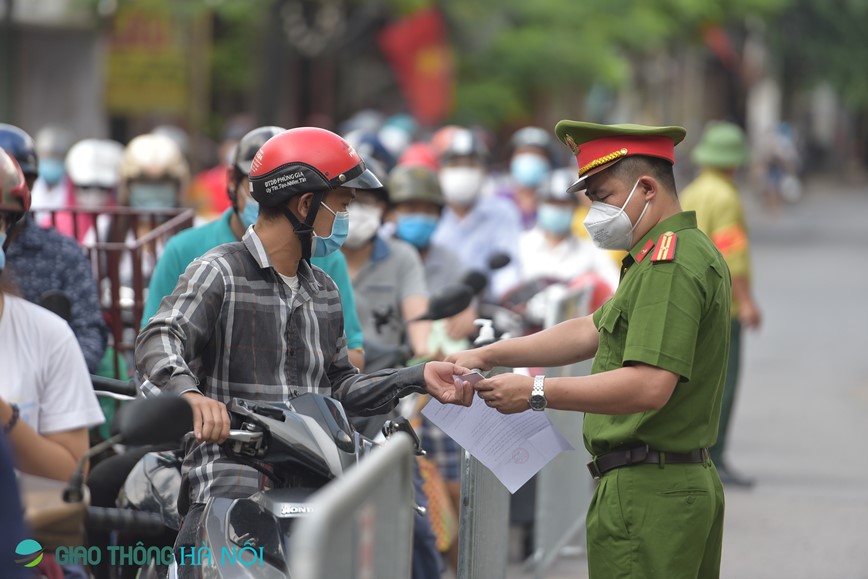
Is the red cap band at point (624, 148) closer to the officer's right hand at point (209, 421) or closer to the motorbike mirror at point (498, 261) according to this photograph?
the officer's right hand at point (209, 421)

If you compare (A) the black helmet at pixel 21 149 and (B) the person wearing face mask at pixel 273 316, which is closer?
(B) the person wearing face mask at pixel 273 316

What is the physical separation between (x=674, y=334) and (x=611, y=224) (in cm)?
42

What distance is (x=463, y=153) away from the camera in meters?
11.0

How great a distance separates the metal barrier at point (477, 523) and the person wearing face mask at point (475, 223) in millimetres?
4491

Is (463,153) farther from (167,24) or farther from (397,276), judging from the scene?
(167,24)

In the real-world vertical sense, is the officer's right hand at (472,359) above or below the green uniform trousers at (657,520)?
above

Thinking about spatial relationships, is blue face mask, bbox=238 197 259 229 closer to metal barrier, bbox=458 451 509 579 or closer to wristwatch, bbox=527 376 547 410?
metal barrier, bbox=458 451 509 579

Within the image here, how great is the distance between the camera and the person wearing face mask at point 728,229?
31.0ft

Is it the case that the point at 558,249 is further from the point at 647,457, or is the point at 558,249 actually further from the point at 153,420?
the point at 153,420

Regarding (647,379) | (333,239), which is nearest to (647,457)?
(647,379)

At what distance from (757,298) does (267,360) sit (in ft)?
59.8

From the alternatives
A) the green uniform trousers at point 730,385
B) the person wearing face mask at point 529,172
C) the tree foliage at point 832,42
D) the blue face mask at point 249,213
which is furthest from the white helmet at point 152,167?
the tree foliage at point 832,42

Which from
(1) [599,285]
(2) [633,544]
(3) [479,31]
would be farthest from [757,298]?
(2) [633,544]

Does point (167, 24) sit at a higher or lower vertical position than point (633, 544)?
higher
